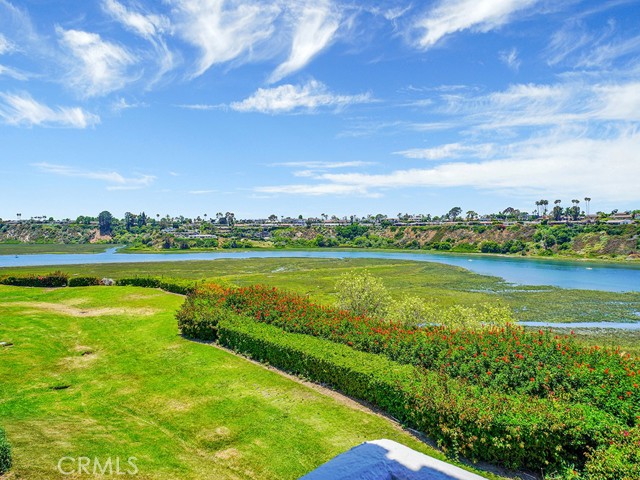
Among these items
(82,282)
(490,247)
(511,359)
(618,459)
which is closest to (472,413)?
(618,459)

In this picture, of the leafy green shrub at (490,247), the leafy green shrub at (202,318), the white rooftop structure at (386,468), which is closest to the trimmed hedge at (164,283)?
the leafy green shrub at (202,318)

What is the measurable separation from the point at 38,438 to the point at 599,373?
1600cm

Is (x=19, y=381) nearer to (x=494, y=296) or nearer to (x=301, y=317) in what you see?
(x=301, y=317)

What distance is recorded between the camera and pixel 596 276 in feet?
259

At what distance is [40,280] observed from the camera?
4406cm

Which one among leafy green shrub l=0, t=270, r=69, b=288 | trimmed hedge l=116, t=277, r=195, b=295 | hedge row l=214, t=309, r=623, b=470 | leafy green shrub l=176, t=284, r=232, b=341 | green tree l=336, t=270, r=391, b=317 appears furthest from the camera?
leafy green shrub l=0, t=270, r=69, b=288

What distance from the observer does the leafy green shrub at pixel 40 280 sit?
4390 centimetres

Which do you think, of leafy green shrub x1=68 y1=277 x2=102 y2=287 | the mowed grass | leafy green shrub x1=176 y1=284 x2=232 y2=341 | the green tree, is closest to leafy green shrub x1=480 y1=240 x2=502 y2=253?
the green tree

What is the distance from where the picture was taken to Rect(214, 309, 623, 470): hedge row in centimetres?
948

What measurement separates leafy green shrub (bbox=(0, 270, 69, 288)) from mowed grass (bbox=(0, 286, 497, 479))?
76.6 ft

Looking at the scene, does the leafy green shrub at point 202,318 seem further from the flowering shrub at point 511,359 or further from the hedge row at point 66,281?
the hedge row at point 66,281

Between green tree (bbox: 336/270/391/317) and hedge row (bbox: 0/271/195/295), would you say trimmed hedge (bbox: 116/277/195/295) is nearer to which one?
hedge row (bbox: 0/271/195/295)

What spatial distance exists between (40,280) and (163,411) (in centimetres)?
4017

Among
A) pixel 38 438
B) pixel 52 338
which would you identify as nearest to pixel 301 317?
pixel 38 438
